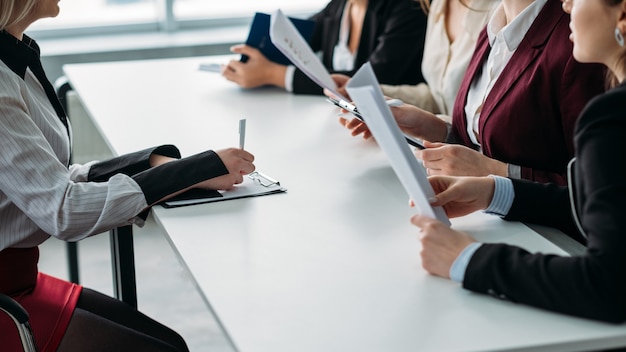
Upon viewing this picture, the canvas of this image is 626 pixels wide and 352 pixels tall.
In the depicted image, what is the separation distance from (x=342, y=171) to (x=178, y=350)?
566 mm

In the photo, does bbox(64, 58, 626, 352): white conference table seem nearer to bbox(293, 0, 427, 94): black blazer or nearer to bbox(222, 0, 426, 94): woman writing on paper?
bbox(222, 0, 426, 94): woman writing on paper

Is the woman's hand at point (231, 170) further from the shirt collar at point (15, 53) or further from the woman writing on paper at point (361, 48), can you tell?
the woman writing on paper at point (361, 48)

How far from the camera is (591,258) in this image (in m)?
1.31

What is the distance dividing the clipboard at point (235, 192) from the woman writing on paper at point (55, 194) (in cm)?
2

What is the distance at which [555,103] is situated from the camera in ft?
6.39

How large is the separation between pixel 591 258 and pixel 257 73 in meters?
1.76

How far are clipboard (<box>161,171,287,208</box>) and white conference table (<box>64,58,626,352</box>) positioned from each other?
0.02 m

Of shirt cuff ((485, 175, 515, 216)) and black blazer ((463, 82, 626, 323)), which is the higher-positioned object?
black blazer ((463, 82, 626, 323))

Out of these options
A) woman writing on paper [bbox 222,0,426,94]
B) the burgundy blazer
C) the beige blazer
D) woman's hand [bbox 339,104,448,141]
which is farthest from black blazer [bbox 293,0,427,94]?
the burgundy blazer

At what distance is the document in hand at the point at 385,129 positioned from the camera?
1.40 meters

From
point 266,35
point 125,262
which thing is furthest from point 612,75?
point 266,35

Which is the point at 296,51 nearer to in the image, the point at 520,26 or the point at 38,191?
the point at 520,26

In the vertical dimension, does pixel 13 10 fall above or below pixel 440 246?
above

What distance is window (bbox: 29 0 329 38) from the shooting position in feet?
14.0
